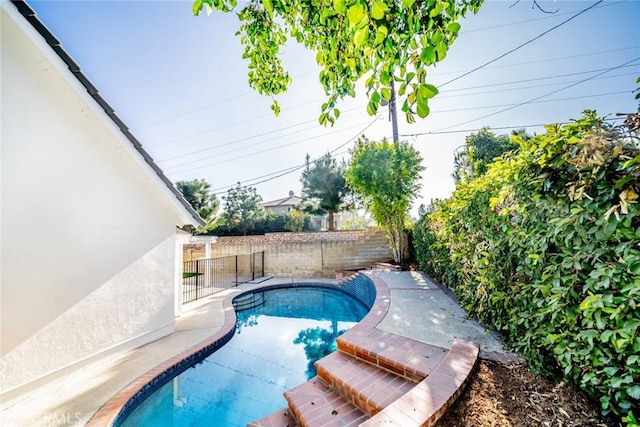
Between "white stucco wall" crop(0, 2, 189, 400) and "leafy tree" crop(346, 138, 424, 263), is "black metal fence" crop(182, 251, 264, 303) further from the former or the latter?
"white stucco wall" crop(0, 2, 189, 400)

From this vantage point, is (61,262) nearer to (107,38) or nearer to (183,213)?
(183,213)

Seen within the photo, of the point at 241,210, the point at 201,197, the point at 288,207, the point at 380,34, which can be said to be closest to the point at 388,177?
the point at 380,34

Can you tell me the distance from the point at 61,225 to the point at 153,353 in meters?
3.31

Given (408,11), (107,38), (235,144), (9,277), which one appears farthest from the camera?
(235,144)

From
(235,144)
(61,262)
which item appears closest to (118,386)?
(61,262)

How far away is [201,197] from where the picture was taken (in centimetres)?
A: 2555

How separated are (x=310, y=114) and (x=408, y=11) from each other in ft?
48.2

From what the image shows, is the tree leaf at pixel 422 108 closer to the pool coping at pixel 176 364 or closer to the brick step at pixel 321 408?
the brick step at pixel 321 408

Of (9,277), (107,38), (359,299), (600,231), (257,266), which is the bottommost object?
(359,299)

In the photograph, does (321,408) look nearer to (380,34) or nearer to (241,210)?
(380,34)

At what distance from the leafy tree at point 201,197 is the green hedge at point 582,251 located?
26.1m

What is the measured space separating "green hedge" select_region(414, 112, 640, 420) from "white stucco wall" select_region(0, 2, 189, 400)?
721cm

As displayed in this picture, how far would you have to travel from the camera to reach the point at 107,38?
21.6 feet

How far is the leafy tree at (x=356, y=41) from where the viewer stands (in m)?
1.28
